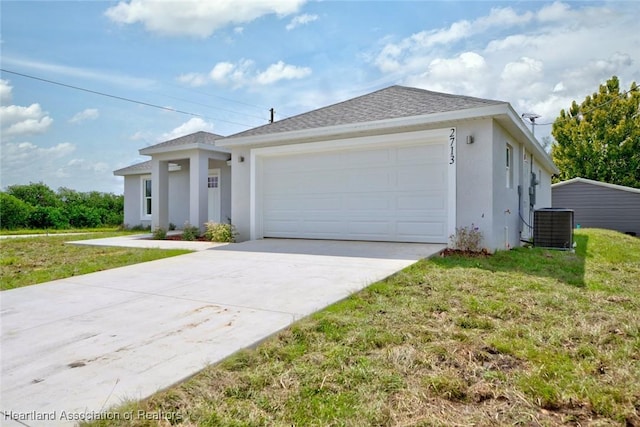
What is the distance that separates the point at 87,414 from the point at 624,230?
69.1 ft

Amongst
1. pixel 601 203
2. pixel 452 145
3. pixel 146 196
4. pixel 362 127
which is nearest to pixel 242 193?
pixel 362 127

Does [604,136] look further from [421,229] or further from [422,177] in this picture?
[421,229]

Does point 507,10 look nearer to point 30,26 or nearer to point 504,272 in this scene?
point 504,272

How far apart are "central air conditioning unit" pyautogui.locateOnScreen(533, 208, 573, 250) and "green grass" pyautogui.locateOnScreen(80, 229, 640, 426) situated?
517cm

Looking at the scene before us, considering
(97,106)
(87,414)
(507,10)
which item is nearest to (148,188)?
(97,106)

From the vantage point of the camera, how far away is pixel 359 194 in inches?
360

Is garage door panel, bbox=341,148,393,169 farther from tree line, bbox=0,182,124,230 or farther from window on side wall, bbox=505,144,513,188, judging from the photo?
tree line, bbox=0,182,124,230

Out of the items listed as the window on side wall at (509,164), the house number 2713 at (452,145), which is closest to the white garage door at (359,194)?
the house number 2713 at (452,145)

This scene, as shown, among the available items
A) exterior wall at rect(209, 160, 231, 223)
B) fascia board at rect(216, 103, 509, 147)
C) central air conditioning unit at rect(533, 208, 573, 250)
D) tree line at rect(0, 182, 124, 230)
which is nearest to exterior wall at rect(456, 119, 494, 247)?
fascia board at rect(216, 103, 509, 147)

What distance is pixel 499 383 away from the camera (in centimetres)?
239

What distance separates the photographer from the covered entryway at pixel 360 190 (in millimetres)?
8289

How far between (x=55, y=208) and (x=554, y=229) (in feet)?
71.7

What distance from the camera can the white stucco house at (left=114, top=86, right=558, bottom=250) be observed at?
773cm

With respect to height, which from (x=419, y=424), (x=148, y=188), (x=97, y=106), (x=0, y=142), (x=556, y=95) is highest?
(x=556, y=95)
